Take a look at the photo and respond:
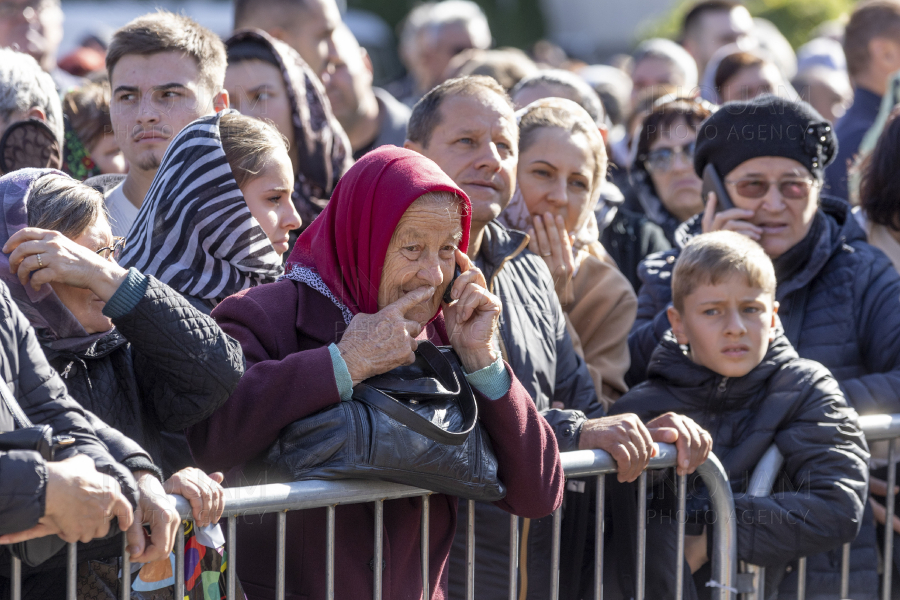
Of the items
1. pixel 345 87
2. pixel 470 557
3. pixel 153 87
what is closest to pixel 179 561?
pixel 470 557

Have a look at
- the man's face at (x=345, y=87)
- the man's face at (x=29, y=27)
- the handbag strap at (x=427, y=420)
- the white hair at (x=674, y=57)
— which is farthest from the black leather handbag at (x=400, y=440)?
the white hair at (x=674, y=57)

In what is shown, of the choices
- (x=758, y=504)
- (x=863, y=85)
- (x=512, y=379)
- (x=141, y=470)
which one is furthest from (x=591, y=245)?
(x=863, y=85)

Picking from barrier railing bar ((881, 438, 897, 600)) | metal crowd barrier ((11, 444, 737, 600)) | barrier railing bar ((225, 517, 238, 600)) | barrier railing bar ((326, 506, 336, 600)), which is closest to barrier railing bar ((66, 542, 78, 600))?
metal crowd barrier ((11, 444, 737, 600))

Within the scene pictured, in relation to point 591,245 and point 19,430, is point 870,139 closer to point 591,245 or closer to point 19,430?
point 591,245

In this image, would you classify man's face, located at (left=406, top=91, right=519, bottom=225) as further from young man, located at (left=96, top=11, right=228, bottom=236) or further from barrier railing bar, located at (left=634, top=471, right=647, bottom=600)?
barrier railing bar, located at (left=634, top=471, right=647, bottom=600)

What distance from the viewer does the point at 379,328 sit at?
245cm

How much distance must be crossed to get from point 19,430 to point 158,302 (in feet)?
1.37

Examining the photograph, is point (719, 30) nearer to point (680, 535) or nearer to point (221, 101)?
point (221, 101)

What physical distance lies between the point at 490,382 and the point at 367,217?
0.50 m

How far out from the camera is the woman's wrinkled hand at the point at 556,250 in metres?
3.84

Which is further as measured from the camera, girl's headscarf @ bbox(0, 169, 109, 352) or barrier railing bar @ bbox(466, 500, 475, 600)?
barrier railing bar @ bbox(466, 500, 475, 600)

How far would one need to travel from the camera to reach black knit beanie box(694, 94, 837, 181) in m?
4.01

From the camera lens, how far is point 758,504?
10.3ft

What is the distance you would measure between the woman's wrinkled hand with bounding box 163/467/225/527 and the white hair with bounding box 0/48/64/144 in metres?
1.85
